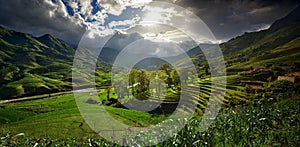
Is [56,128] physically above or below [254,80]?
below

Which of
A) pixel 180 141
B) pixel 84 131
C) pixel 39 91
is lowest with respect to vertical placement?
pixel 84 131

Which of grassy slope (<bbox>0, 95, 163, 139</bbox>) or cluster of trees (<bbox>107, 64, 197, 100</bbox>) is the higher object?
cluster of trees (<bbox>107, 64, 197, 100</bbox>)

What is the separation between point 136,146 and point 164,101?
3597 centimetres

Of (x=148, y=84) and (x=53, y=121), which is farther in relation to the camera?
(x=148, y=84)

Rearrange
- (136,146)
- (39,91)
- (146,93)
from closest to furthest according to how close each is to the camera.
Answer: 1. (136,146)
2. (146,93)
3. (39,91)

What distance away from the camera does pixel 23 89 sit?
100375 millimetres

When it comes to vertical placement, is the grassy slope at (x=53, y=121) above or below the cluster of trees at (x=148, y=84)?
below

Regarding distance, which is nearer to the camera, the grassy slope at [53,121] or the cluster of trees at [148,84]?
the grassy slope at [53,121]

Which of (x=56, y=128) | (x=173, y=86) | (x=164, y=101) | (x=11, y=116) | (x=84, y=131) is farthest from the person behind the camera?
(x=11, y=116)

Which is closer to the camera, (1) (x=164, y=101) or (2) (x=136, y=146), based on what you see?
(2) (x=136, y=146)

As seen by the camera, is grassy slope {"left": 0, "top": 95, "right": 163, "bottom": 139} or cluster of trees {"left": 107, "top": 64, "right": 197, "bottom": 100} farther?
cluster of trees {"left": 107, "top": 64, "right": 197, "bottom": 100}

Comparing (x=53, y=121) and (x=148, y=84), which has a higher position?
(x=148, y=84)

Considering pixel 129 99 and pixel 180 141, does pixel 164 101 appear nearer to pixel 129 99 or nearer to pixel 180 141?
pixel 129 99

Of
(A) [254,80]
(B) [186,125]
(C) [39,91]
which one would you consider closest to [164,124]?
(B) [186,125]
